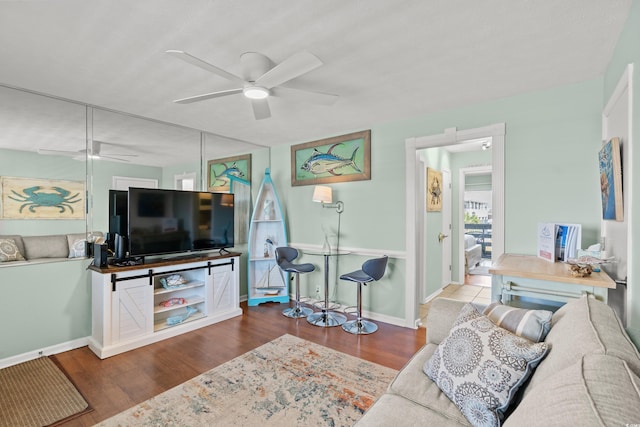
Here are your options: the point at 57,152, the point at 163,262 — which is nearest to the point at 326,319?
the point at 163,262

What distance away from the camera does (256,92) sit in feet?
7.31

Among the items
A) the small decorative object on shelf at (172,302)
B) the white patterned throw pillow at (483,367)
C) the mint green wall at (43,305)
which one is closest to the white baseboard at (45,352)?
the mint green wall at (43,305)

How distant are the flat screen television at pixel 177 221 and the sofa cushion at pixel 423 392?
2.81 meters

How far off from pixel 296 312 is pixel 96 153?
9.48 feet

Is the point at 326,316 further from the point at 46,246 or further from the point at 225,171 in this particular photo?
the point at 46,246

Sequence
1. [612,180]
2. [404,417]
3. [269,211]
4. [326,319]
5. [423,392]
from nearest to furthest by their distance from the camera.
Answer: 1. [404,417]
2. [423,392]
3. [612,180]
4. [326,319]
5. [269,211]

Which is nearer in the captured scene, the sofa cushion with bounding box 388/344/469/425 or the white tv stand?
the sofa cushion with bounding box 388/344/469/425

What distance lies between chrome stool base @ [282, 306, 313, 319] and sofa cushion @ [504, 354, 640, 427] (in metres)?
3.13

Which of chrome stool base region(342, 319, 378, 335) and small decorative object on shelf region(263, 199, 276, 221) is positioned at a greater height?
small decorative object on shelf region(263, 199, 276, 221)

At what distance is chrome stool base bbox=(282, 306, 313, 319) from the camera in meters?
3.78

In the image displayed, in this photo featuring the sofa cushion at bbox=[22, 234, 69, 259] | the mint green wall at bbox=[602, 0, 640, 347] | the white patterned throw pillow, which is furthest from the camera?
the sofa cushion at bbox=[22, 234, 69, 259]

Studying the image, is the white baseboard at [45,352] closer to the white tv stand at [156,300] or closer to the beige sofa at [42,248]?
the white tv stand at [156,300]

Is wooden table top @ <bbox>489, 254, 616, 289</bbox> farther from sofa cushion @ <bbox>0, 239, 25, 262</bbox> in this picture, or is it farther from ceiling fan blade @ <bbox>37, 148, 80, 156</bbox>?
sofa cushion @ <bbox>0, 239, 25, 262</bbox>

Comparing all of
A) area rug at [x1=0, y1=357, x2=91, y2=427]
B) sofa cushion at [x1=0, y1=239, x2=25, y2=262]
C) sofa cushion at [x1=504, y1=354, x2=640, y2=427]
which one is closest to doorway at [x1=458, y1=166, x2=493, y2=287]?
sofa cushion at [x1=504, y1=354, x2=640, y2=427]
